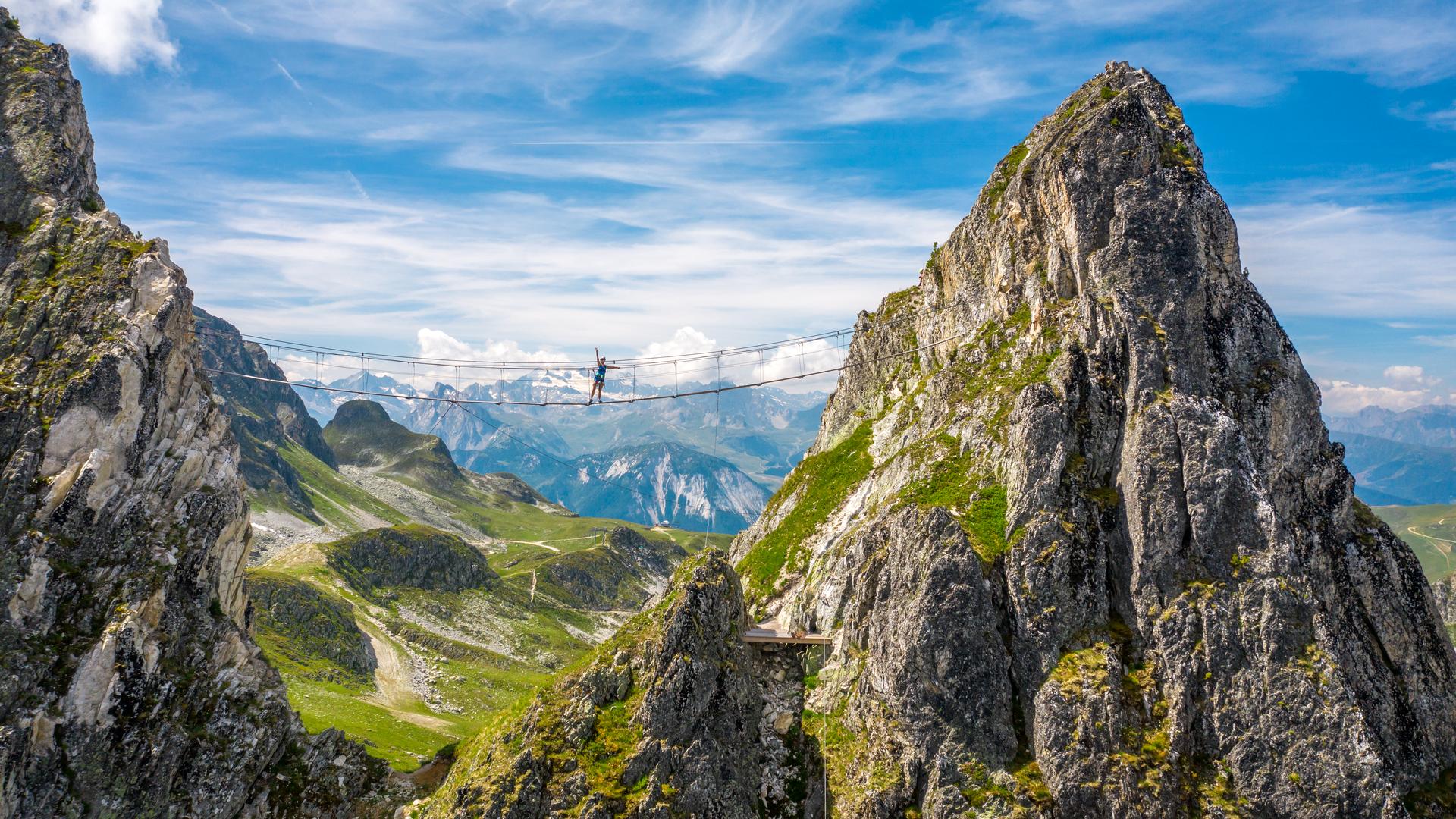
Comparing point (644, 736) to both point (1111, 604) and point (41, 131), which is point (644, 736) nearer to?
point (1111, 604)

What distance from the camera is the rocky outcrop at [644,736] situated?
3959 cm

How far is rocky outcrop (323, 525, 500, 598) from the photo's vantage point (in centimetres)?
14950

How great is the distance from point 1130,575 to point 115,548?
219 feet

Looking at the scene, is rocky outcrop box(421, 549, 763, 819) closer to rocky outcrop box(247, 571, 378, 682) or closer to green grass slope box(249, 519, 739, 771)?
green grass slope box(249, 519, 739, 771)

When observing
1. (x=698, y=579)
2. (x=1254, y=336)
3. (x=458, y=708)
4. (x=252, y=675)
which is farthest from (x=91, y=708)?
(x=1254, y=336)

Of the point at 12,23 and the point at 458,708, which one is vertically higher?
the point at 12,23

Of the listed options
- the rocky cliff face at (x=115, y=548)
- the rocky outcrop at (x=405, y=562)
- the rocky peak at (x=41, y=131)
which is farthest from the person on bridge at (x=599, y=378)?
the rocky outcrop at (x=405, y=562)

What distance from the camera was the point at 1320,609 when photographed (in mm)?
38125

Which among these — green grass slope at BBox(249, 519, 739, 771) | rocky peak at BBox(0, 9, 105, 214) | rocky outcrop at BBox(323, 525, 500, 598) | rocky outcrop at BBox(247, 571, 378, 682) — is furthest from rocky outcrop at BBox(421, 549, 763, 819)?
rocky outcrop at BBox(323, 525, 500, 598)

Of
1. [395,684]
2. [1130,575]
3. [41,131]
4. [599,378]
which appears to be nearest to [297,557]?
[395,684]

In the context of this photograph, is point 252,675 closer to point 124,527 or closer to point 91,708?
point 91,708

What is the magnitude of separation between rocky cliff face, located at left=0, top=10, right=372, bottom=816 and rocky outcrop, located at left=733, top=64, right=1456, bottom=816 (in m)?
42.4

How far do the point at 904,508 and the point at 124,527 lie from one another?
180 ft

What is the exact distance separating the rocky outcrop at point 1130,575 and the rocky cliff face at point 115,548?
4238 centimetres
